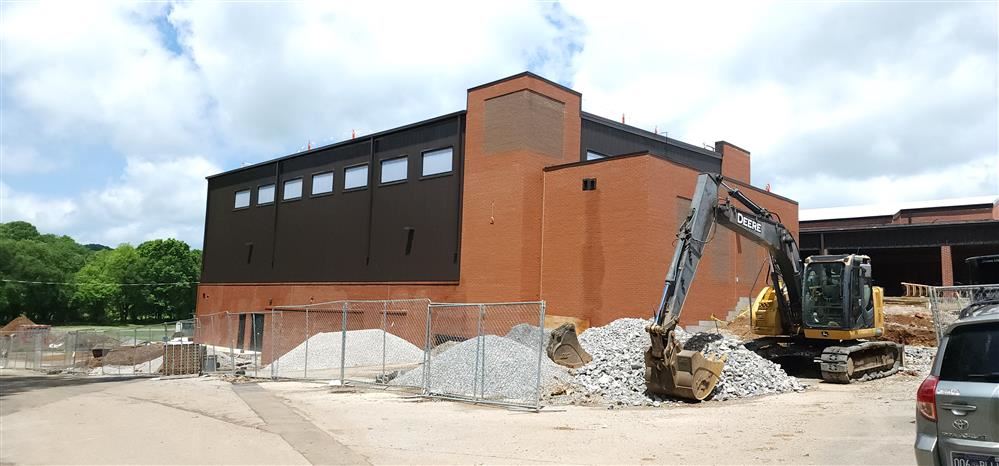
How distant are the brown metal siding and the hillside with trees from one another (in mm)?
51448

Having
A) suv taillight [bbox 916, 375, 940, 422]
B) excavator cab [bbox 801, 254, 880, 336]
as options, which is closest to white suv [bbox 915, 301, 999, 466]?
suv taillight [bbox 916, 375, 940, 422]

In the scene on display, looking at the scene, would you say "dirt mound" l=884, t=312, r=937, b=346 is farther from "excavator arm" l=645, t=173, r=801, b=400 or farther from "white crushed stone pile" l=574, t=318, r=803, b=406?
"excavator arm" l=645, t=173, r=801, b=400

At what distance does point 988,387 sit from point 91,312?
11146 cm

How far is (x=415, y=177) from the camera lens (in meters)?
32.6

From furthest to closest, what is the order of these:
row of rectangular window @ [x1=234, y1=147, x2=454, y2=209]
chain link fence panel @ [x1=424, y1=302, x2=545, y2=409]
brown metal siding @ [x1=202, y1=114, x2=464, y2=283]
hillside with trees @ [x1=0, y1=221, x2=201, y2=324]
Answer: hillside with trees @ [x1=0, y1=221, x2=201, y2=324], row of rectangular window @ [x1=234, y1=147, x2=454, y2=209], brown metal siding @ [x1=202, y1=114, x2=464, y2=283], chain link fence panel @ [x1=424, y1=302, x2=545, y2=409]

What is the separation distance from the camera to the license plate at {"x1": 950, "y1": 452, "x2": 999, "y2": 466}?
531 centimetres

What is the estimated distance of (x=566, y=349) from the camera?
19250mm

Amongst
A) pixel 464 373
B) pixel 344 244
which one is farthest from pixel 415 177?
pixel 464 373

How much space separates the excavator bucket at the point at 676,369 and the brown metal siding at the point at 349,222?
609 inches

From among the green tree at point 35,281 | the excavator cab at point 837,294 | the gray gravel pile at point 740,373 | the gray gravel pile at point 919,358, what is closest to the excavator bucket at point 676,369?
the gray gravel pile at point 740,373

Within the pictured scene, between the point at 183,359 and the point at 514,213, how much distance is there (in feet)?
43.8

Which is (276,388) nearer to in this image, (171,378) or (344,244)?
(171,378)

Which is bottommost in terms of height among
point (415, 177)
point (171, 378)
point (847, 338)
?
point (171, 378)

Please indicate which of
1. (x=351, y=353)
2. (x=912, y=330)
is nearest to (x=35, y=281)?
(x=351, y=353)
